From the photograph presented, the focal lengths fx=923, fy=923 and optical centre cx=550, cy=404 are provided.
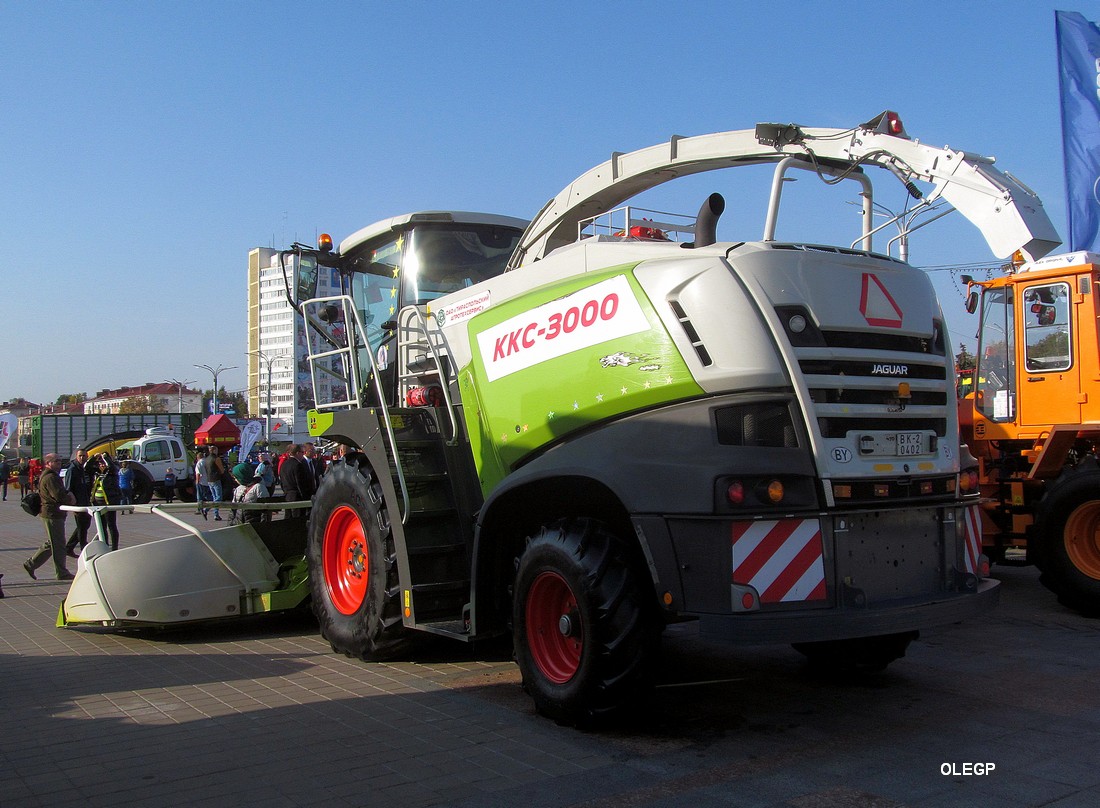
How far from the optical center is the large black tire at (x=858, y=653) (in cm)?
582

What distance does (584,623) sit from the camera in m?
4.69

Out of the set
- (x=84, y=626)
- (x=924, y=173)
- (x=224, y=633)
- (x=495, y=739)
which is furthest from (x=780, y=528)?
(x=84, y=626)

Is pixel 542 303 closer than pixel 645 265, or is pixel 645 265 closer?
pixel 645 265

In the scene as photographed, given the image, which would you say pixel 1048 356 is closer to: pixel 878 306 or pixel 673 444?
pixel 878 306

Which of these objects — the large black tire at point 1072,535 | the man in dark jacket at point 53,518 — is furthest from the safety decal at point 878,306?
the man in dark jacket at point 53,518

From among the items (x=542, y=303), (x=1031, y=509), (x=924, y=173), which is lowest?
(x=1031, y=509)

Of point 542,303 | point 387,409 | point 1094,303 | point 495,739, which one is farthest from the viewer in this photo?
point 1094,303

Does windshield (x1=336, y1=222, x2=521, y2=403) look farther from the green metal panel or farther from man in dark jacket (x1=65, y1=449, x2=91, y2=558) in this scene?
man in dark jacket (x1=65, y1=449, x2=91, y2=558)

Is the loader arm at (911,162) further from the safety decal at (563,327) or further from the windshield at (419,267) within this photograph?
the windshield at (419,267)

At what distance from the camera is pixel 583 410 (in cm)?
497

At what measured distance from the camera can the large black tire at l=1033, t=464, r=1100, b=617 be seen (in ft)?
26.8

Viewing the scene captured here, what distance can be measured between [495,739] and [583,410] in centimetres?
179

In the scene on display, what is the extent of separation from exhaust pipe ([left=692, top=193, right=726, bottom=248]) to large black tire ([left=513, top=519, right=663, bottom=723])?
165 centimetres

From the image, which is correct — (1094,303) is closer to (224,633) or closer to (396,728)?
(396,728)
